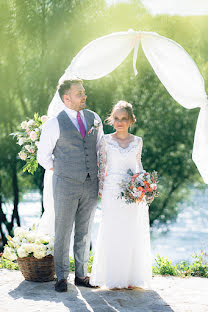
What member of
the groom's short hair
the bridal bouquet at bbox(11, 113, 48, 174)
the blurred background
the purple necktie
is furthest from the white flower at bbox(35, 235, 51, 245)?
the blurred background

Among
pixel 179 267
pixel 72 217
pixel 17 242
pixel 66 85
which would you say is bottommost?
pixel 179 267

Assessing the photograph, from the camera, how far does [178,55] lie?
439 cm

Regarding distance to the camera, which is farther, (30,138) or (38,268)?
(30,138)

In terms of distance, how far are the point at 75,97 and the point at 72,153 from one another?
54 centimetres

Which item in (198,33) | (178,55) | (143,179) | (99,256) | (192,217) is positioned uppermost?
(198,33)

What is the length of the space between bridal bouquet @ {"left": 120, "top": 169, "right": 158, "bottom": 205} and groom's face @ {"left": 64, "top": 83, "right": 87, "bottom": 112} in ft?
2.79

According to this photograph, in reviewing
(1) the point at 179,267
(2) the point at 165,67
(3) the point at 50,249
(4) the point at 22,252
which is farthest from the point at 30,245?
(2) the point at 165,67

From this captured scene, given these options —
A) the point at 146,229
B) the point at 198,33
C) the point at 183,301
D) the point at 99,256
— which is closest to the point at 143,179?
the point at 146,229

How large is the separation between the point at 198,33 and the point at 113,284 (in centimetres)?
1002

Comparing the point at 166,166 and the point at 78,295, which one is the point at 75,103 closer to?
the point at 78,295

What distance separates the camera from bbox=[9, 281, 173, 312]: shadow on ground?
12.1ft

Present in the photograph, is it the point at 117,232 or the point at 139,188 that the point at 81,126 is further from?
the point at 117,232

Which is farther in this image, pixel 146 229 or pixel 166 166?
pixel 166 166

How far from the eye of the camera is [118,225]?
418cm
